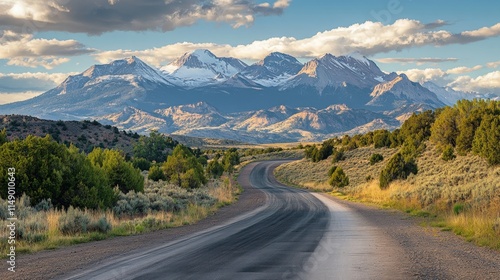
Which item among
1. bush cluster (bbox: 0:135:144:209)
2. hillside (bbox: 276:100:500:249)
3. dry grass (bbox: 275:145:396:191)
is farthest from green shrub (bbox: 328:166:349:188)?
bush cluster (bbox: 0:135:144:209)

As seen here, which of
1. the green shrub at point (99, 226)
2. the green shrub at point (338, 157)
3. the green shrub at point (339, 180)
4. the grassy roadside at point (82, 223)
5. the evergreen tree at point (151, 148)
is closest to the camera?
the grassy roadside at point (82, 223)

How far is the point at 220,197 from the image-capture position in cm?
3862

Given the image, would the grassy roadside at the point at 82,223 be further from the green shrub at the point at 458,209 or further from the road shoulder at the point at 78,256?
the green shrub at the point at 458,209

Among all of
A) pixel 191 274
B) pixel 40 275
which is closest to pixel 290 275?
pixel 191 274

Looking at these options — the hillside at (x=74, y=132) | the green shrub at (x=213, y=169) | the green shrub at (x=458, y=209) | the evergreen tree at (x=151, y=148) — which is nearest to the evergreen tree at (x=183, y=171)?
the green shrub at (x=213, y=169)

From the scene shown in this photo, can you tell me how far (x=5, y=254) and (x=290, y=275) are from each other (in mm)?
7687

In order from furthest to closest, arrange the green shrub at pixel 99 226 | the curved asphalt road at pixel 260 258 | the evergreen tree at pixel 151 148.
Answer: the evergreen tree at pixel 151 148, the green shrub at pixel 99 226, the curved asphalt road at pixel 260 258

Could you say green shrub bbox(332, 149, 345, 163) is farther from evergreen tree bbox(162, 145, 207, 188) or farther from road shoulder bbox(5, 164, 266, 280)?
road shoulder bbox(5, 164, 266, 280)

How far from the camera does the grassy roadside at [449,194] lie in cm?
1622

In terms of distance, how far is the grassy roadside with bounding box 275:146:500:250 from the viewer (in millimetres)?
16219

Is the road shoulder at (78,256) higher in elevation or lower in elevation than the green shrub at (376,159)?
higher

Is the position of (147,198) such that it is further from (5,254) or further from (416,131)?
(416,131)

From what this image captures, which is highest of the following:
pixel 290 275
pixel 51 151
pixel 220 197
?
pixel 51 151

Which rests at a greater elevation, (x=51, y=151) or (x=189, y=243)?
(x=51, y=151)
